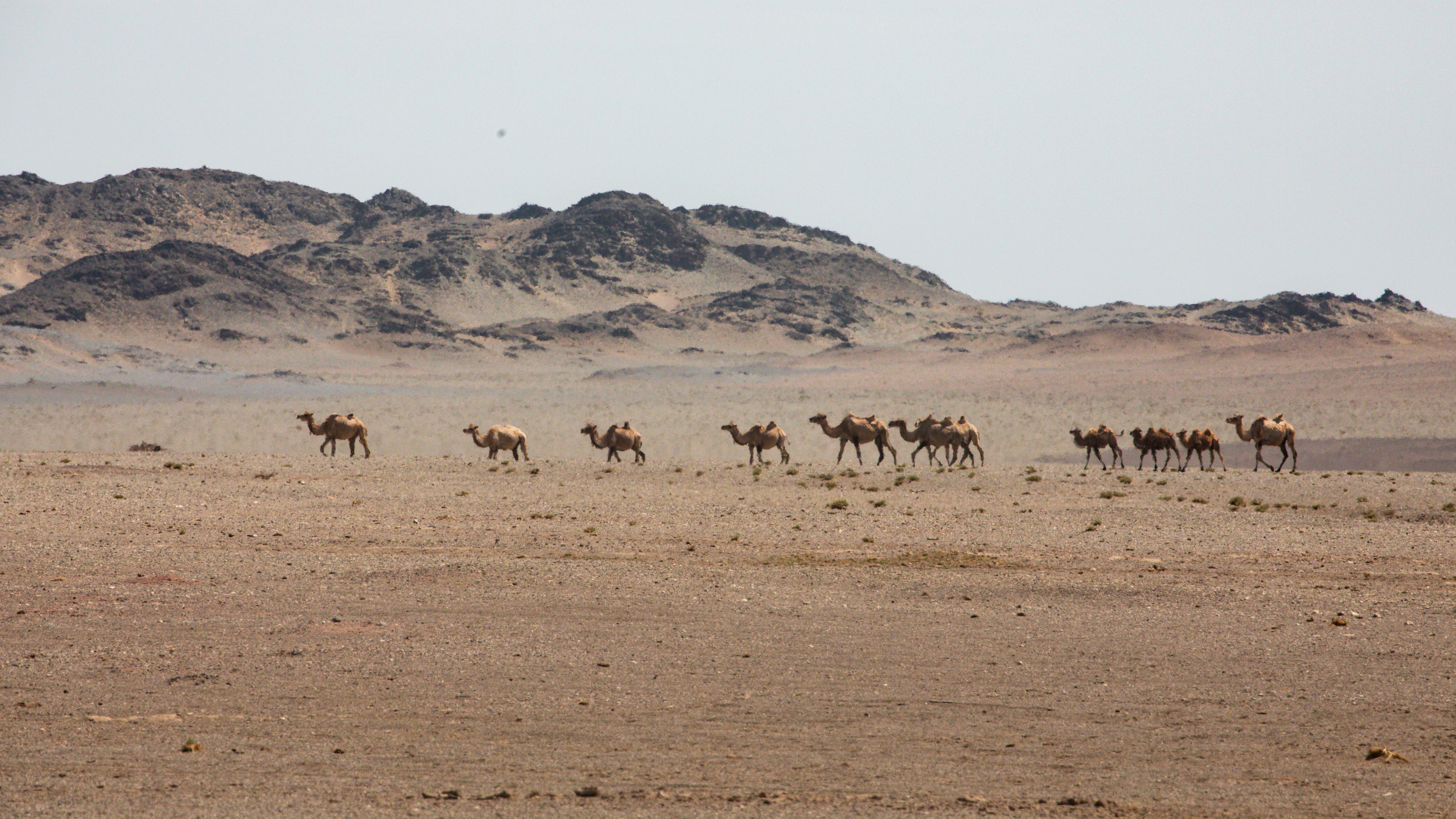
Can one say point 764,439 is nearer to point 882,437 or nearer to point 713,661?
point 882,437

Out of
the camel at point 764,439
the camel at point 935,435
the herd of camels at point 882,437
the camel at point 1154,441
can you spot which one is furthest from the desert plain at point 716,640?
the camel at point 1154,441

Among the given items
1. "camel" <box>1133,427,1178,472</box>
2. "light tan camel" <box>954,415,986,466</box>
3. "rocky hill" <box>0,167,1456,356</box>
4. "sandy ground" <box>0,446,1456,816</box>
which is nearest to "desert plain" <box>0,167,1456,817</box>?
"sandy ground" <box>0,446,1456,816</box>

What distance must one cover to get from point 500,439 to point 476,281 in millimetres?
117964

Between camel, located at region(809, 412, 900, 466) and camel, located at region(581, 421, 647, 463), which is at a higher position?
camel, located at region(809, 412, 900, 466)

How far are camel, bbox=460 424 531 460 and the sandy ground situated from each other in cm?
1069

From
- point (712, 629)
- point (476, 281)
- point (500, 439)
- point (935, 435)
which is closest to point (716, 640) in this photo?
point (712, 629)

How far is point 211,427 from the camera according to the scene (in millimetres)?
46969

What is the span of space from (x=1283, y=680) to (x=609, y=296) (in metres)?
147

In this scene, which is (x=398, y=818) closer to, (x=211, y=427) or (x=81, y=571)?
(x=81, y=571)

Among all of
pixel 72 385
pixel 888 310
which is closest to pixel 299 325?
pixel 72 385

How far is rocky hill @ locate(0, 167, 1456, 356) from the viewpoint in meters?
116

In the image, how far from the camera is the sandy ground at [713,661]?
7.78 m

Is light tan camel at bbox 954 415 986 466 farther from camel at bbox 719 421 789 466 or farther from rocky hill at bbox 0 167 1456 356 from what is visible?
rocky hill at bbox 0 167 1456 356

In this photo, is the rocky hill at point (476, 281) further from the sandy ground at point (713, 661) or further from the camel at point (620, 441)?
the sandy ground at point (713, 661)
